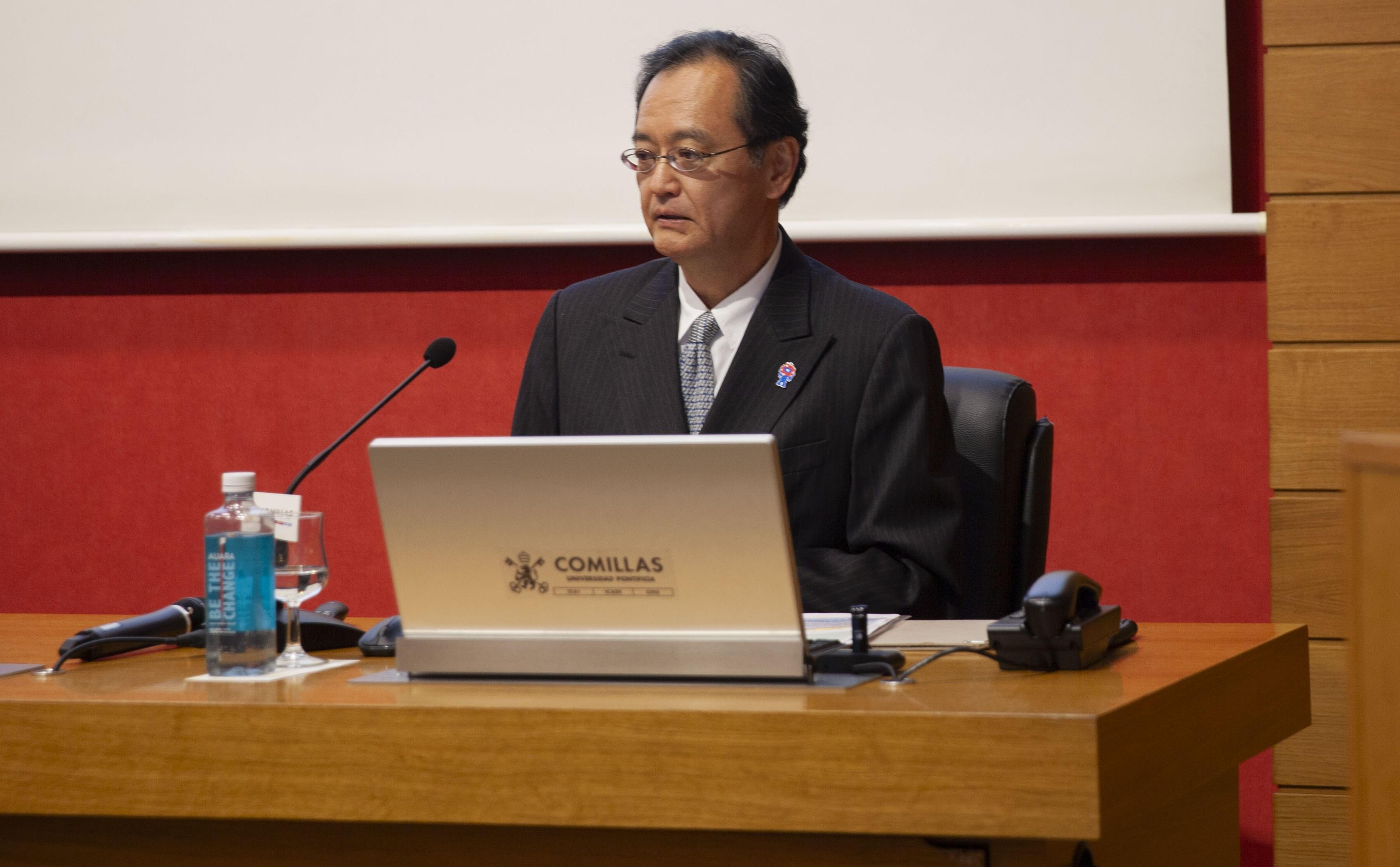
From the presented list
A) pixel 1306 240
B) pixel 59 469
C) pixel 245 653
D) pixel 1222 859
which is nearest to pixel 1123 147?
pixel 1306 240

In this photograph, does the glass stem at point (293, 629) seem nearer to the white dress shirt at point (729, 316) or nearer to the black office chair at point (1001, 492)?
the white dress shirt at point (729, 316)

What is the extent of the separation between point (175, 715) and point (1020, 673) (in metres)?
0.70

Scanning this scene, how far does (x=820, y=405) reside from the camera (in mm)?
1991

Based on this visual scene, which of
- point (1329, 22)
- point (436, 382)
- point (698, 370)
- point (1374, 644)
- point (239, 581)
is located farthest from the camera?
point (436, 382)

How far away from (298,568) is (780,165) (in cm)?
108

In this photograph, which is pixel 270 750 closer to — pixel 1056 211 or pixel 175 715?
pixel 175 715

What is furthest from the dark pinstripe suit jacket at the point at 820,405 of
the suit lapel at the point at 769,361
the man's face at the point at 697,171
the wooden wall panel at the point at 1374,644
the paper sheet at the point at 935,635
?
the wooden wall panel at the point at 1374,644

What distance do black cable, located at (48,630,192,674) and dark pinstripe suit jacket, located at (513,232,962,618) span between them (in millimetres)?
723

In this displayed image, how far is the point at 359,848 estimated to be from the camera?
1.20m

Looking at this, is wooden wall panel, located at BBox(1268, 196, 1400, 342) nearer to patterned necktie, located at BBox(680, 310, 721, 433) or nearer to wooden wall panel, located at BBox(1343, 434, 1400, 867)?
patterned necktie, located at BBox(680, 310, 721, 433)

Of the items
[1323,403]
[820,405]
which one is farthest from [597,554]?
[1323,403]

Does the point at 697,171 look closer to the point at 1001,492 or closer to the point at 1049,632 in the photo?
the point at 1001,492

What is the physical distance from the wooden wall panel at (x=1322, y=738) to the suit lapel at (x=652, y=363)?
3.91ft

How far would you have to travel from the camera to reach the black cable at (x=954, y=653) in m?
1.22
